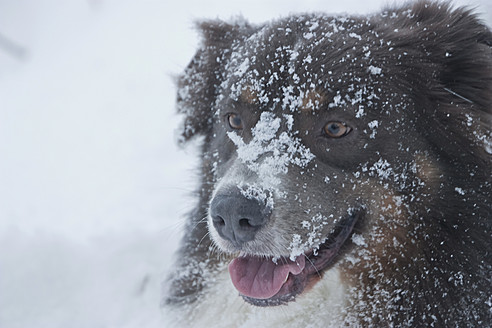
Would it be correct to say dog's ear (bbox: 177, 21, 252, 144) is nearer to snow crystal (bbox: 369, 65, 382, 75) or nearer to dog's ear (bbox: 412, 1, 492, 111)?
snow crystal (bbox: 369, 65, 382, 75)

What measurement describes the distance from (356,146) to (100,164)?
4903 millimetres

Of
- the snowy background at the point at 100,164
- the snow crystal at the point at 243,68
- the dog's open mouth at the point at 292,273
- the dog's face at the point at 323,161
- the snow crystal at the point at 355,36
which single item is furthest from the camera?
the snowy background at the point at 100,164

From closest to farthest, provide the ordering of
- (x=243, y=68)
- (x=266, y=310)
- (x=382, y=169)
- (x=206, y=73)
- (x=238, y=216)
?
(x=238, y=216)
(x=382, y=169)
(x=243, y=68)
(x=266, y=310)
(x=206, y=73)

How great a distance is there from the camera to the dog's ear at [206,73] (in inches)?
157

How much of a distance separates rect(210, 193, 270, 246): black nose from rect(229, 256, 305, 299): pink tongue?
12.4 inches

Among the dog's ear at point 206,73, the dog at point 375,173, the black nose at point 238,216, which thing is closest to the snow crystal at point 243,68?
the dog at point 375,173

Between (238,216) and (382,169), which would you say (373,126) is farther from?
(238,216)

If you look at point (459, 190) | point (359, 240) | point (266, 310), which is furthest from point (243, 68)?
point (266, 310)

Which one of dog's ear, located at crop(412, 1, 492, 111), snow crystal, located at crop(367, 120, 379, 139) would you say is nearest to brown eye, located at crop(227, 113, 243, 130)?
snow crystal, located at crop(367, 120, 379, 139)

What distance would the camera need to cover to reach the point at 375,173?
306 cm

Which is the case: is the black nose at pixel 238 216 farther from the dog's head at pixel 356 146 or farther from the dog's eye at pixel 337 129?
the dog's eye at pixel 337 129

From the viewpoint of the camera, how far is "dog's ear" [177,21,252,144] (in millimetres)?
3986

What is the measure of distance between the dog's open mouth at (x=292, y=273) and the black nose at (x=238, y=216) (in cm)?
33

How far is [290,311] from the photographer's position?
11.3 feet
